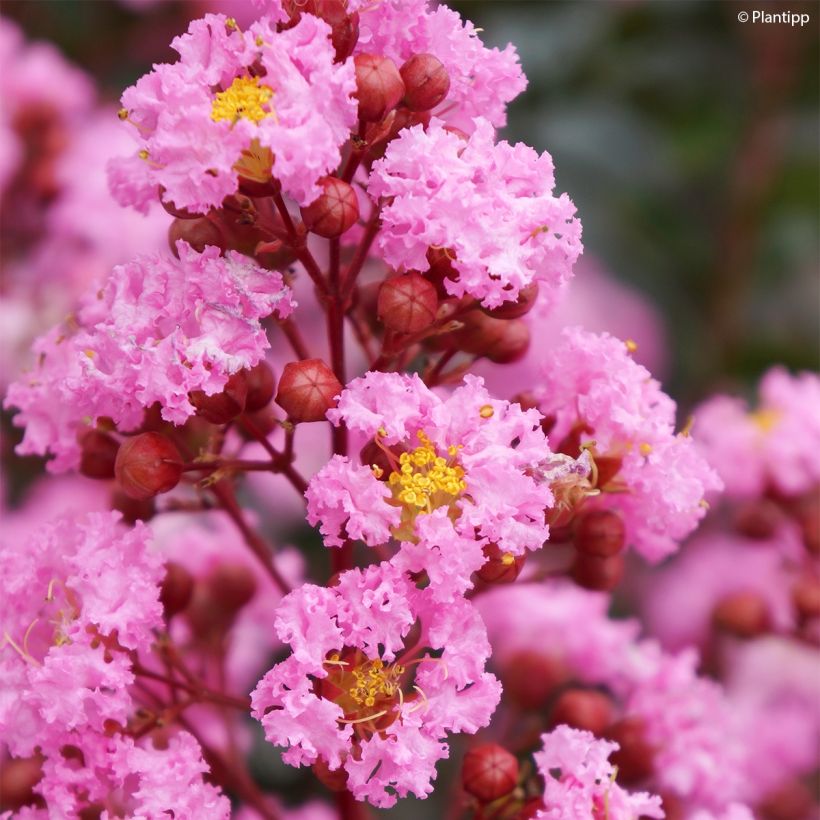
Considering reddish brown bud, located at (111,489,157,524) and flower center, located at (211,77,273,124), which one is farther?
reddish brown bud, located at (111,489,157,524)

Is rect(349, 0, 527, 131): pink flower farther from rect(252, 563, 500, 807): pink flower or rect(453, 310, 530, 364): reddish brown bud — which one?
rect(252, 563, 500, 807): pink flower

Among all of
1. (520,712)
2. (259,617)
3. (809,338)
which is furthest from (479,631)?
(809,338)

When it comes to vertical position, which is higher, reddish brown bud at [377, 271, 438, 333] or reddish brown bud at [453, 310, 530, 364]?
reddish brown bud at [453, 310, 530, 364]

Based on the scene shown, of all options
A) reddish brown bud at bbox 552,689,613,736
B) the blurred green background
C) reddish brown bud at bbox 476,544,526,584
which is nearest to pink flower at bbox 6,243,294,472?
reddish brown bud at bbox 476,544,526,584

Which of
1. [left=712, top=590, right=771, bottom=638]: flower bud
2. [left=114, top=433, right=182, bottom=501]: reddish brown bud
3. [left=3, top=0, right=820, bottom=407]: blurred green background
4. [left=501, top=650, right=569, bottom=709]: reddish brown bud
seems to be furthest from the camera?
[left=3, top=0, right=820, bottom=407]: blurred green background

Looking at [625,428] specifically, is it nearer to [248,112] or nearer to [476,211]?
[476,211]

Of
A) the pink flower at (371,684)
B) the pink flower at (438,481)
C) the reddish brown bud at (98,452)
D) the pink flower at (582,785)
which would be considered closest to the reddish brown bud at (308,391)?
the pink flower at (438,481)

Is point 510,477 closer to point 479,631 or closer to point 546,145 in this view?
point 479,631
